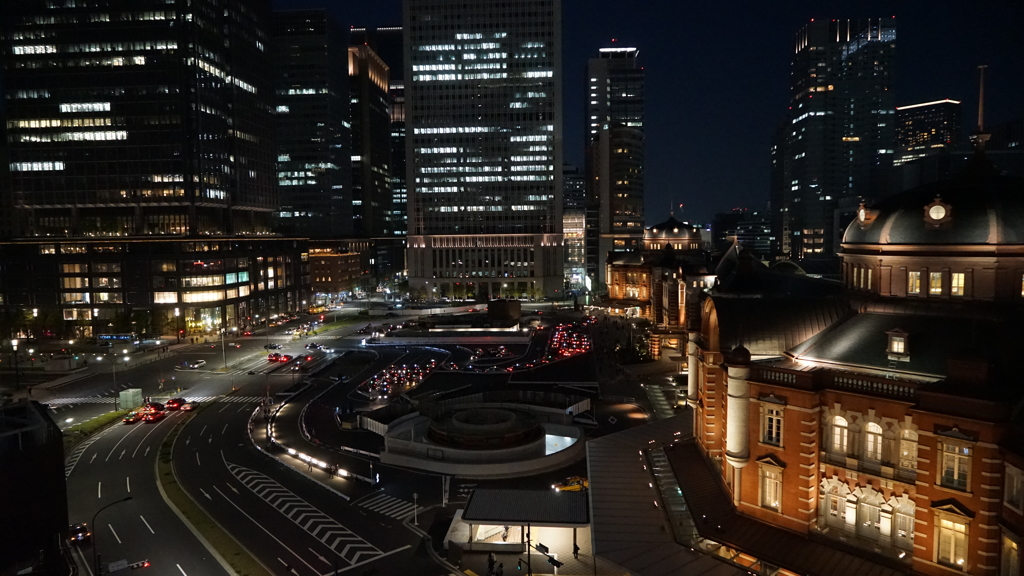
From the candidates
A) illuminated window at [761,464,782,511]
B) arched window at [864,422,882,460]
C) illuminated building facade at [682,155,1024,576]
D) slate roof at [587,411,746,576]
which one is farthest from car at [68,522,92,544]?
arched window at [864,422,882,460]

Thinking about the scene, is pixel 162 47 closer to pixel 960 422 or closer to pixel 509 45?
pixel 509 45

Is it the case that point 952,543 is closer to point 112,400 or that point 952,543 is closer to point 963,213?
point 963,213

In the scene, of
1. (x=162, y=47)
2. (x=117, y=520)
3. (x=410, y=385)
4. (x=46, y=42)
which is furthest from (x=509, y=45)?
(x=117, y=520)

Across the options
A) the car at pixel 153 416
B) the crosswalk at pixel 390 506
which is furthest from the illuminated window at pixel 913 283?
the car at pixel 153 416

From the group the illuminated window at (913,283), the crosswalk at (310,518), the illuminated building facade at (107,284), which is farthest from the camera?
the illuminated building facade at (107,284)

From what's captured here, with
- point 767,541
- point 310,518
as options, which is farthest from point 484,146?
point 767,541

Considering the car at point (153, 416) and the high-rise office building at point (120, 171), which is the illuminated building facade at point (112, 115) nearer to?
the high-rise office building at point (120, 171)
